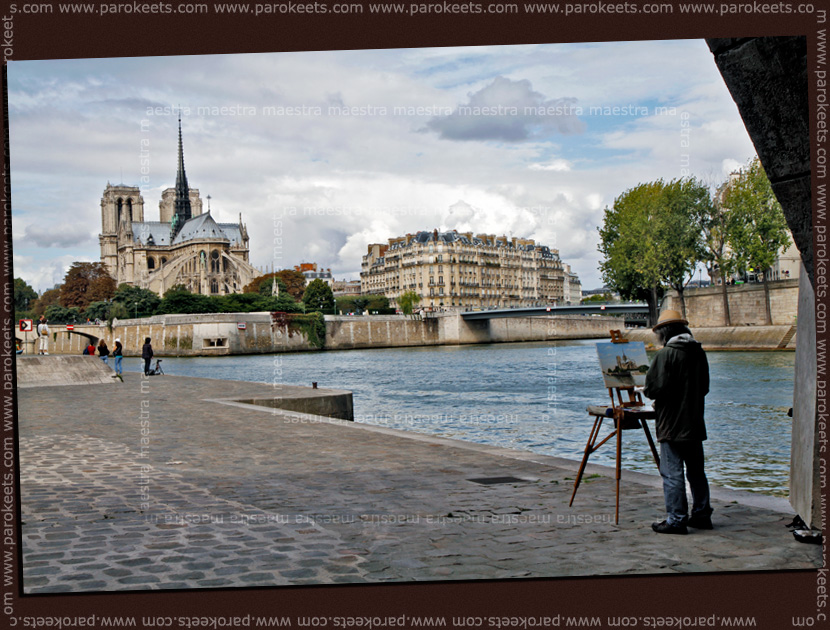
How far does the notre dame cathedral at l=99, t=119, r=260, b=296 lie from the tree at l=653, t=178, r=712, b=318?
7515cm

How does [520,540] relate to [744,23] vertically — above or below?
below

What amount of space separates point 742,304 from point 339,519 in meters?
49.3

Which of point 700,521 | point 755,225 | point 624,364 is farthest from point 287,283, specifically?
point 700,521

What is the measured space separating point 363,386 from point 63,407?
16.5 meters

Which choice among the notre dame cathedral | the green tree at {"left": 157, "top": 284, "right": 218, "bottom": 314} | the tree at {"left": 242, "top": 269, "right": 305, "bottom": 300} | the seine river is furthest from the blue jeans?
the notre dame cathedral

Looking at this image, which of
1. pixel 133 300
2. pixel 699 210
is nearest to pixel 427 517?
pixel 699 210

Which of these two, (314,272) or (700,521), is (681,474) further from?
(314,272)

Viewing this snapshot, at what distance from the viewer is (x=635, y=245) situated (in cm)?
5056

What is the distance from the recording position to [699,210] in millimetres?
48812

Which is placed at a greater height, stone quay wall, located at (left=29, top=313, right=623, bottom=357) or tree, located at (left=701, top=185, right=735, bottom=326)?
tree, located at (left=701, top=185, right=735, bottom=326)

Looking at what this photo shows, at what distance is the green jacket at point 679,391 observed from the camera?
17.1 feet

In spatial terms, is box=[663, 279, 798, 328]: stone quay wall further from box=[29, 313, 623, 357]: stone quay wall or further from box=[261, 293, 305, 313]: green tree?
box=[261, 293, 305, 313]: green tree

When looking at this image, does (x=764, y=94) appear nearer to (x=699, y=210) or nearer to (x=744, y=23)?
(x=744, y=23)

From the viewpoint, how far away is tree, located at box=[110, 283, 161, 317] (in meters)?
90.3
